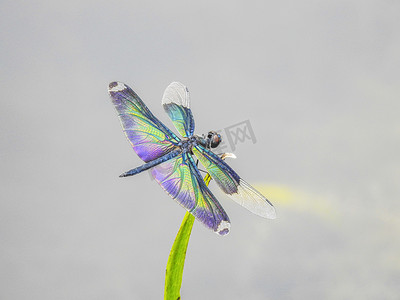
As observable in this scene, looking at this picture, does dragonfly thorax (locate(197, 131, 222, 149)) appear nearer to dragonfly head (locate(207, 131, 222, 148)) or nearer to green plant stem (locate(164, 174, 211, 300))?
dragonfly head (locate(207, 131, 222, 148))

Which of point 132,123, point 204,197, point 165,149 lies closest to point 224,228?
point 204,197

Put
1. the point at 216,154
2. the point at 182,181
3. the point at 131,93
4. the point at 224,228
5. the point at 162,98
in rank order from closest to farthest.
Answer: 1. the point at 224,228
2. the point at 182,181
3. the point at 216,154
4. the point at 131,93
5. the point at 162,98

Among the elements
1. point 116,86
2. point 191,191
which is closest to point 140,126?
point 116,86

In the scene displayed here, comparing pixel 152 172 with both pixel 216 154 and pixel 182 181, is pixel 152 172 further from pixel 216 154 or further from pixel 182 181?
pixel 216 154


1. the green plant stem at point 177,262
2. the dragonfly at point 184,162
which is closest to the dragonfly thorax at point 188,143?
the dragonfly at point 184,162

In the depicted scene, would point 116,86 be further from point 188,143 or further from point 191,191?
point 191,191

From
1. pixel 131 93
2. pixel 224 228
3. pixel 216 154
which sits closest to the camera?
pixel 224 228

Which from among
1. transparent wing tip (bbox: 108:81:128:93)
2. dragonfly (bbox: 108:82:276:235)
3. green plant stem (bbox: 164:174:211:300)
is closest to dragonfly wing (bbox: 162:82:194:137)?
dragonfly (bbox: 108:82:276:235)
